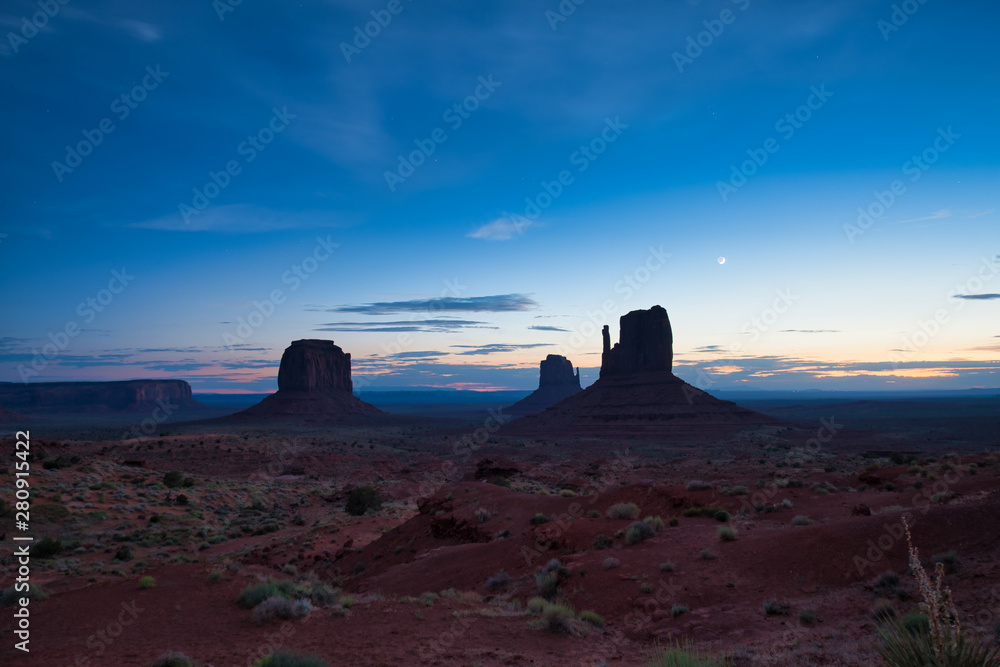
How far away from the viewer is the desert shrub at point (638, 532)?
46.4ft

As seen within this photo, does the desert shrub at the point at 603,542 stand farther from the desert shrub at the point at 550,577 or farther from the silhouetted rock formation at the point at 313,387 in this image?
the silhouetted rock formation at the point at 313,387

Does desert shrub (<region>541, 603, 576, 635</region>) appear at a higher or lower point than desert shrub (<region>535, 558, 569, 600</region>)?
higher

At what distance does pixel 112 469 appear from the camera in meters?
31.7

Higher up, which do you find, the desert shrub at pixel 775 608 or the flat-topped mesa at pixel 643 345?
the flat-topped mesa at pixel 643 345

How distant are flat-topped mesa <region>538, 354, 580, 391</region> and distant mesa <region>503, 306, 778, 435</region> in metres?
66.8

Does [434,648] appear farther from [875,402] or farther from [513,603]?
[875,402]

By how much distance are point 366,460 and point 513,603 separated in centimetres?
4425

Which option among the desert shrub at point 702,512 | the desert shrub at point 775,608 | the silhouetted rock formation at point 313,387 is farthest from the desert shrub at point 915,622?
the silhouetted rock formation at point 313,387

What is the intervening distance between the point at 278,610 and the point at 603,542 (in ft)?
27.6

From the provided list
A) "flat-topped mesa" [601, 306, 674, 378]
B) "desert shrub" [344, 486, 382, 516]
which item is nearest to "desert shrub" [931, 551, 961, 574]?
"desert shrub" [344, 486, 382, 516]

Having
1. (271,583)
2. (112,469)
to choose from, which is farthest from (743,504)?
(112,469)

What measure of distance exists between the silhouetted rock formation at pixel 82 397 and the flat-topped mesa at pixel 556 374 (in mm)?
133921

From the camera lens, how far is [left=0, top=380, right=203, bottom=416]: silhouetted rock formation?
17250 cm

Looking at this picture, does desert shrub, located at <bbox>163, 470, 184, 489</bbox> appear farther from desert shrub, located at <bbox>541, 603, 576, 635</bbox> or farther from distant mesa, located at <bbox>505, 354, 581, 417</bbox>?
distant mesa, located at <bbox>505, 354, 581, 417</bbox>
